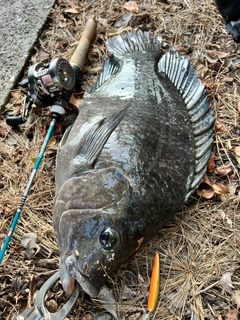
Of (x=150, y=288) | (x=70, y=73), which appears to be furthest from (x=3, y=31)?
(x=150, y=288)

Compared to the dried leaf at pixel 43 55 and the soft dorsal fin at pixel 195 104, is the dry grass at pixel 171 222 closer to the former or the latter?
the dried leaf at pixel 43 55

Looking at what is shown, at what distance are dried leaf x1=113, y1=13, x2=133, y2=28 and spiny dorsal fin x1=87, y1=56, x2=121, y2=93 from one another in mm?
877

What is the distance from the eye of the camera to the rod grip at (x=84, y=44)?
151 inches

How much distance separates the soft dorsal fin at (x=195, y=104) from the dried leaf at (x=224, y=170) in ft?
0.85

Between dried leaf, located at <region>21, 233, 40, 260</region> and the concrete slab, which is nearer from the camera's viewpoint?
dried leaf, located at <region>21, 233, 40, 260</region>

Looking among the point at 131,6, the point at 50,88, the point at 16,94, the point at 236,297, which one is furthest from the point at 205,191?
the point at 131,6

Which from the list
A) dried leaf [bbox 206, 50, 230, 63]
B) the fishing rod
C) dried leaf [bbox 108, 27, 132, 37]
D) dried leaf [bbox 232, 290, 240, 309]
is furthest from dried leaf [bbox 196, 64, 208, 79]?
dried leaf [bbox 232, 290, 240, 309]

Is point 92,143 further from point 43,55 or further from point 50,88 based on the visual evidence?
point 43,55

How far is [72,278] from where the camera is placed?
244 cm

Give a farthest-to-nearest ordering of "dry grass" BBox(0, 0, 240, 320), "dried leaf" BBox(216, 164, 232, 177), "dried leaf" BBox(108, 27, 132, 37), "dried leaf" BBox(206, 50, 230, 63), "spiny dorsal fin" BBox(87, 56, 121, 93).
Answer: "dried leaf" BBox(108, 27, 132, 37), "dried leaf" BBox(206, 50, 230, 63), "spiny dorsal fin" BBox(87, 56, 121, 93), "dried leaf" BBox(216, 164, 232, 177), "dry grass" BBox(0, 0, 240, 320)

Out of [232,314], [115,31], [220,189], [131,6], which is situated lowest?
[232,314]

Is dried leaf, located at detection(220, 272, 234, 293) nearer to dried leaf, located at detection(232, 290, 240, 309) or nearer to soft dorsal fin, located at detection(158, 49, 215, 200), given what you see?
dried leaf, located at detection(232, 290, 240, 309)

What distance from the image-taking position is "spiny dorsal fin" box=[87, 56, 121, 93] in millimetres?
3477

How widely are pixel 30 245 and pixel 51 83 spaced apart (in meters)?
1.22
